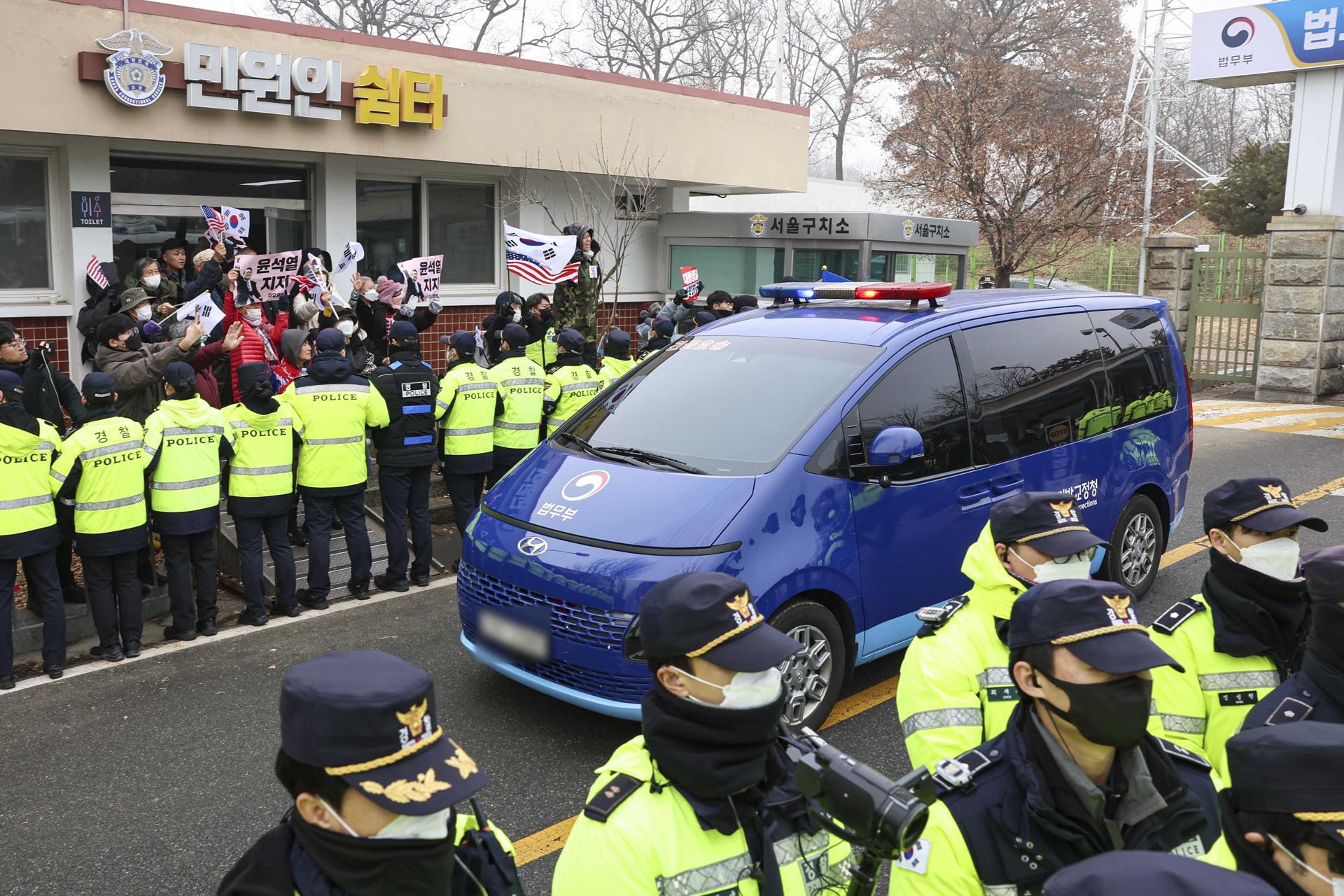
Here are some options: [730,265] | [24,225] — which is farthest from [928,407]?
[730,265]

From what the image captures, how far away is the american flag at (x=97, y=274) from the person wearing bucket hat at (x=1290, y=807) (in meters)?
11.2

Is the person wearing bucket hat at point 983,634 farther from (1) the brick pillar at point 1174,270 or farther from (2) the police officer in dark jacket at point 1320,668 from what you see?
(1) the brick pillar at point 1174,270

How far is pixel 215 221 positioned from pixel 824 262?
27.7 feet

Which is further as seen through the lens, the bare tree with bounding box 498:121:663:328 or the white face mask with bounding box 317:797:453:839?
the bare tree with bounding box 498:121:663:328

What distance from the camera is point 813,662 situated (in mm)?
5355

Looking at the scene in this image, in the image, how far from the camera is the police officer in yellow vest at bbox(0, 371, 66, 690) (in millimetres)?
6273

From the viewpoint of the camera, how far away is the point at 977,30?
3325 centimetres

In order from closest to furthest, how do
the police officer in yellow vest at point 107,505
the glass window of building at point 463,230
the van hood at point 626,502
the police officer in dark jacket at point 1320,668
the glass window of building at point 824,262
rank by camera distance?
1. the police officer in dark jacket at point 1320,668
2. the van hood at point 626,502
3. the police officer in yellow vest at point 107,505
4. the glass window of building at point 463,230
5. the glass window of building at point 824,262

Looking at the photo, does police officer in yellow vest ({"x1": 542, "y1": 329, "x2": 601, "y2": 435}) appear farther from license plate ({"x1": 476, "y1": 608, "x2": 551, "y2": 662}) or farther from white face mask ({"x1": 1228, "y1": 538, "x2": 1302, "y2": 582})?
white face mask ({"x1": 1228, "y1": 538, "x2": 1302, "y2": 582})

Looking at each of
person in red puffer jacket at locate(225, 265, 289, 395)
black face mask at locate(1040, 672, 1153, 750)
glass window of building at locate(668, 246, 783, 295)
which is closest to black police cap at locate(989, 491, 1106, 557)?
black face mask at locate(1040, 672, 1153, 750)

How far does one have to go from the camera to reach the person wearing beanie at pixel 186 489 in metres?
6.96

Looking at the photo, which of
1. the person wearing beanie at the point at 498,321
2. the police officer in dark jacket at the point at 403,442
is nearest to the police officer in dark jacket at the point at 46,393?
the police officer in dark jacket at the point at 403,442

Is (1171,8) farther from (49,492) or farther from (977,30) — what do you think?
(49,492)

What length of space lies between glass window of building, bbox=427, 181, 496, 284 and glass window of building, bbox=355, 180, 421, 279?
230mm
